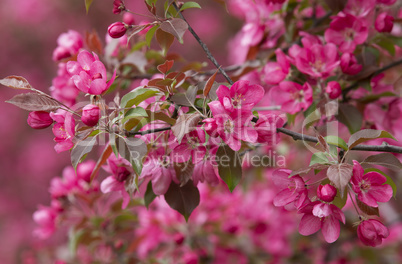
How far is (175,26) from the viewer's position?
0.80 metres

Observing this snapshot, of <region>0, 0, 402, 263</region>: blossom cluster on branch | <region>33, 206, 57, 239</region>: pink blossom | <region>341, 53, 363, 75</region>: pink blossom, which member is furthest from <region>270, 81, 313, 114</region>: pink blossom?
<region>33, 206, 57, 239</region>: pink blossom

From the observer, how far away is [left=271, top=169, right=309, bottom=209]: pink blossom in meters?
0.75

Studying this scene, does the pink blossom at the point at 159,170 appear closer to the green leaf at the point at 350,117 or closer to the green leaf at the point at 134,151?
the green leaf at the point at 134,151

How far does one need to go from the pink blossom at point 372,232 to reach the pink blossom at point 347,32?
1.71ft

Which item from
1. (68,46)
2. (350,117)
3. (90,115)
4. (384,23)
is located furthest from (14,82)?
(384,23)

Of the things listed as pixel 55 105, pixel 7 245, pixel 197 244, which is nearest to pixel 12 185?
pixel 7 245

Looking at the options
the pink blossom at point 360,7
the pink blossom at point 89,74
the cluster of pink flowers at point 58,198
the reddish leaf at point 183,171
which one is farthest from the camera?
the cluster of pink flowers at point 58,198

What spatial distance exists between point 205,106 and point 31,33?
9.98ft

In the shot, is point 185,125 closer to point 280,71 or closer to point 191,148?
point 191,148

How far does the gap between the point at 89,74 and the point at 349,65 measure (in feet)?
2.21

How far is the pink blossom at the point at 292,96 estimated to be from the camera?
3.29 feet

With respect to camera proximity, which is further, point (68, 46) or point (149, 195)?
point (68, 46)

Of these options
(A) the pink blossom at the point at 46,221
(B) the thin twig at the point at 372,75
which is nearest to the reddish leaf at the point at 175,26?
(B) the thin twig at the point at 372,75

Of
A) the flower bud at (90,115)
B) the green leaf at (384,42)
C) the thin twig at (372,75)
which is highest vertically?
the green leaf at (384,42)
